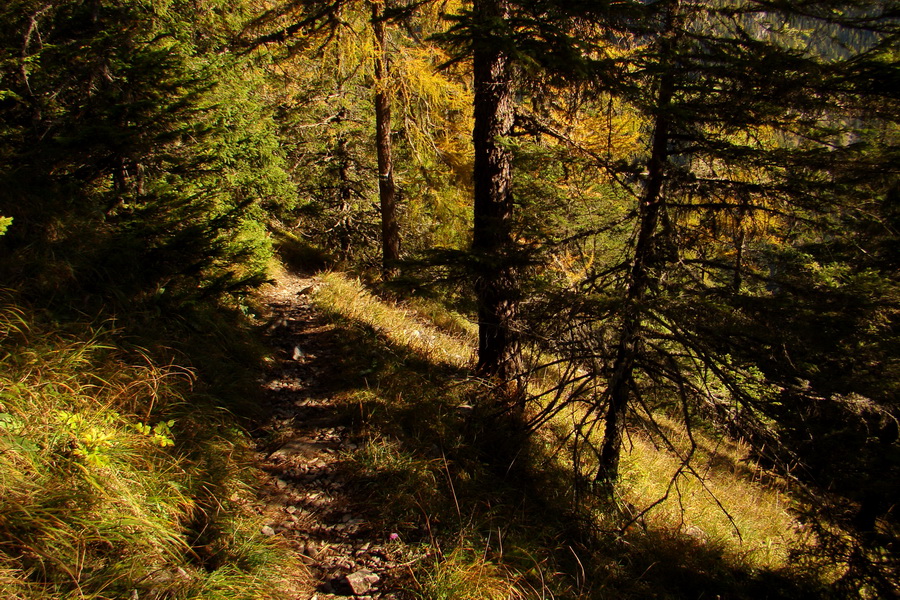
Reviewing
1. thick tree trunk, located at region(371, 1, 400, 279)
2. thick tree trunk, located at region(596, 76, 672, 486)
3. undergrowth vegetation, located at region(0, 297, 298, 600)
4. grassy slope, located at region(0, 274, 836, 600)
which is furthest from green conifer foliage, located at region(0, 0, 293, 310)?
thick tree trunk, located at region(596, 76, 672, 486)

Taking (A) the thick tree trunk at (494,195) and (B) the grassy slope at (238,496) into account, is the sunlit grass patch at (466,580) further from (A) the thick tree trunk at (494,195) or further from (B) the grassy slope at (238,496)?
(A) the thick tree trunk at (494,195)

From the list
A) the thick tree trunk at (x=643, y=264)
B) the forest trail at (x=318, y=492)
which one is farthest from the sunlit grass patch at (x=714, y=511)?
the forest trail at (x=318, y=492)

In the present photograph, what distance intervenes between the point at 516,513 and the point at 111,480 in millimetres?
3283

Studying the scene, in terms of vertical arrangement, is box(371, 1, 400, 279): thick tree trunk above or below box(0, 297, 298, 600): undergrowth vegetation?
above

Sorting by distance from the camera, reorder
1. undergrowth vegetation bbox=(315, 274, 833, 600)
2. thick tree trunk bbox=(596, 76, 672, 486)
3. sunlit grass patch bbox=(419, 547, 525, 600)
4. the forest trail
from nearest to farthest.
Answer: sunlit grass patch bbox=(419, 547, 525, 600) → the forest trail → undergrowth vegetation bbox=(315, 274, 833, 600) → thick tree trunk bbox=(596, 76, 672, 486)

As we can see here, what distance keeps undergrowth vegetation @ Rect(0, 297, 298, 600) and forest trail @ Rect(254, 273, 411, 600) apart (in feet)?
0.93

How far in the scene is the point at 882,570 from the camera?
377cm

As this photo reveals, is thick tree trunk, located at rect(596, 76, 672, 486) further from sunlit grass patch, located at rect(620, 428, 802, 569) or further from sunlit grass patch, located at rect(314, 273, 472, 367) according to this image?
sunlit grass patch, located at rect(314, 273, 472, 367)

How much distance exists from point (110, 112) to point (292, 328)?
353 cm

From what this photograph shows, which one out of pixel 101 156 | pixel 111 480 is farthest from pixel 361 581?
pixel 101 156

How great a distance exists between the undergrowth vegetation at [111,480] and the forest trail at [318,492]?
284 mm

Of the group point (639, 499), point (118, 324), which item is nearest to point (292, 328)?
point (118, 324)

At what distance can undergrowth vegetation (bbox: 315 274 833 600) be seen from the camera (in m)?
3.33

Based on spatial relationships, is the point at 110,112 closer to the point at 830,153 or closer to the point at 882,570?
the point at 830,153
